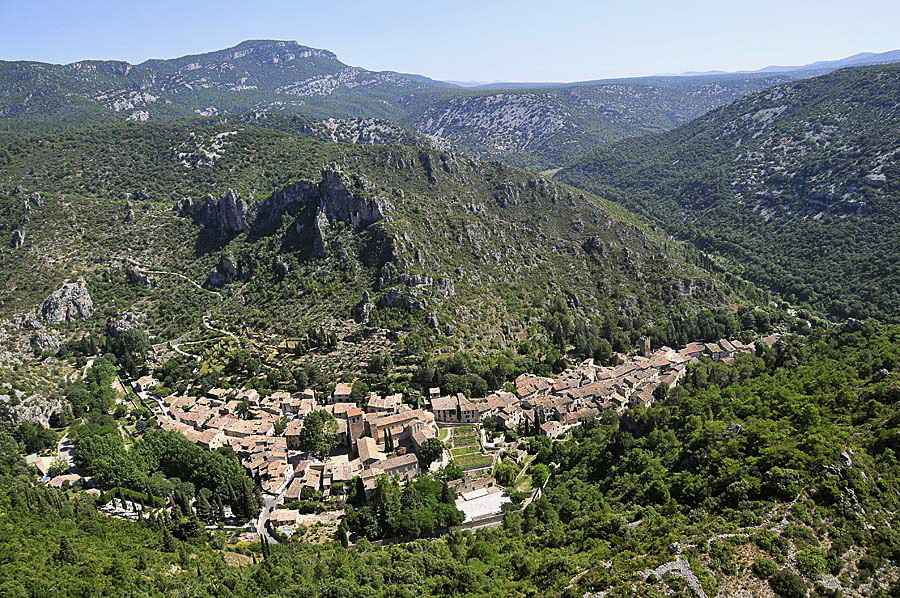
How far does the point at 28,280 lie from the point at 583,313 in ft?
324

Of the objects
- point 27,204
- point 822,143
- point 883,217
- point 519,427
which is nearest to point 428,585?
point 519,427

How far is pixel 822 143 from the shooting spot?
532ft

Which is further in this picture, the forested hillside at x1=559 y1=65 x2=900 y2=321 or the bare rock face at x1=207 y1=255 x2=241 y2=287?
Answer: the forested hillside at x1=559 y1=65 x2=900 y2=321

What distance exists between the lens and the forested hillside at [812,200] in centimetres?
11144

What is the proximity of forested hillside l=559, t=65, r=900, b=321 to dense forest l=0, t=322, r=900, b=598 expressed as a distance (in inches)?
2551

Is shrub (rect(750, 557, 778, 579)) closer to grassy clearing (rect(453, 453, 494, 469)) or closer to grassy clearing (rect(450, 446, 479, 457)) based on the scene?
grassy clearing (rect(453, 453, 494, 469))

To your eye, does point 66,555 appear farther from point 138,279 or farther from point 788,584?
point 138,279

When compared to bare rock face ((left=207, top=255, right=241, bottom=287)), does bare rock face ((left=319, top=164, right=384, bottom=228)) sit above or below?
above

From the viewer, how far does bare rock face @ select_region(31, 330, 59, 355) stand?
3292 inches

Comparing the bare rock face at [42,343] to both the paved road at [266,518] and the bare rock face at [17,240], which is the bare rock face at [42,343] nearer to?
the bare rock face at [17,240]

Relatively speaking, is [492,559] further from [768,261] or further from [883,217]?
[883,217]

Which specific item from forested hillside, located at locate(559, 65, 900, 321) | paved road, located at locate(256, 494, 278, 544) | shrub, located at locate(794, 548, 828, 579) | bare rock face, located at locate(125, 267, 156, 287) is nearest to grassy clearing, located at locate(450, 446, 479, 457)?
paved road, located at locate(256, 494, 278, 544)

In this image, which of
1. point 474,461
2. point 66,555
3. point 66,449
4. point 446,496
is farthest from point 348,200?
point 66,555

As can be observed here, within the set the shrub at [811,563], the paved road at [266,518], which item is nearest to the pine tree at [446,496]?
the paved road at [266,518]
